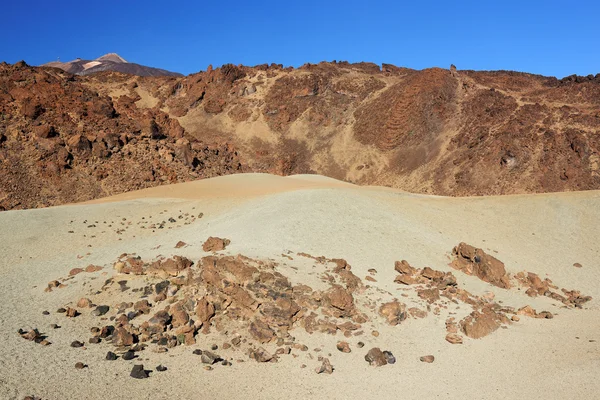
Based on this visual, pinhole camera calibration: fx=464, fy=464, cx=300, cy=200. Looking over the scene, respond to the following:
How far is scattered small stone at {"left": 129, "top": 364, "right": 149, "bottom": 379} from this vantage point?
6574 millimetres

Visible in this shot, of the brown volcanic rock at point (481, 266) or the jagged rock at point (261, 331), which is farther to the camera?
the brown volcanic rock at point (481, 266)

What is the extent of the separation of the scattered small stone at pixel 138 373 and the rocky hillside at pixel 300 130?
1705 cm

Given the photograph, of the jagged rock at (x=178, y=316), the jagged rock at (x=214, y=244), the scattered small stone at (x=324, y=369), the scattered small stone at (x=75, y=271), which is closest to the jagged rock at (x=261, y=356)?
the scattered small stone at (x=324, y=369)

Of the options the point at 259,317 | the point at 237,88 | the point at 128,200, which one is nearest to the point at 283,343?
the point at 259,317

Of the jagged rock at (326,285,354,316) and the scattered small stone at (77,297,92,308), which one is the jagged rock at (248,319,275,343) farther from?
the scattered small stone at (77,297,92,308)

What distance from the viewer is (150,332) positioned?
7684mm

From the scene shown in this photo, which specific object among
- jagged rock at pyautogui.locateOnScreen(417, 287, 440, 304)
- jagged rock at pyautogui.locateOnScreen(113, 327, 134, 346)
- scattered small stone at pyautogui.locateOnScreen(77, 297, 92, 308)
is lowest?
jagged rock at pyautogui.locateOnScreen(113, 327, 134, 346)

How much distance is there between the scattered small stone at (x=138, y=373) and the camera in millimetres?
6574

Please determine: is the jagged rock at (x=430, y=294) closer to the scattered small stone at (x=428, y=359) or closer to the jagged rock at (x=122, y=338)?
the scattered small stone at (x=428, y=359)

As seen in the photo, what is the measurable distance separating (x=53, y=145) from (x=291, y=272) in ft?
60.4

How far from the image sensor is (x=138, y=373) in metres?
6.59

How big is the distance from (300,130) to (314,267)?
1295 inches

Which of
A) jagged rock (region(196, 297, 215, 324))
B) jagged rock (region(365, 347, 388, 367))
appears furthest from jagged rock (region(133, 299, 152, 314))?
jagged rock (region(365, 347, 388, 367))

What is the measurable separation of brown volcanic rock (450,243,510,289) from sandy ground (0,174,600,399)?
1.13 feet
